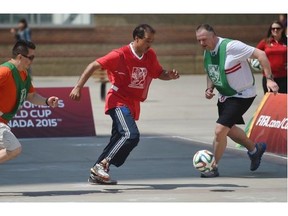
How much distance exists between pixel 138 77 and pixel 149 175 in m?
1.38

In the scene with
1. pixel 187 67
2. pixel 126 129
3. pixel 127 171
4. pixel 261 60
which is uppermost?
pixel 261 60

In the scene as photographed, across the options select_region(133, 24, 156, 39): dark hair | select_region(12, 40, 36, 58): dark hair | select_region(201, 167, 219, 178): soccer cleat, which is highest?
select_region(133, 24, 156, 39): dark hair

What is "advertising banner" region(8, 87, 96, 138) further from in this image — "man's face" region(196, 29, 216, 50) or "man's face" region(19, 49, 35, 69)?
"man's face" region(19, 49, 35, 69)

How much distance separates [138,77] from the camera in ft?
35.4

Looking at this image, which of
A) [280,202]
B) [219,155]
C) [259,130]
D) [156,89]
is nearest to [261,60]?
[219,155]

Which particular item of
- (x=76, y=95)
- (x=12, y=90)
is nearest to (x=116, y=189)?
(x=76, y=95)

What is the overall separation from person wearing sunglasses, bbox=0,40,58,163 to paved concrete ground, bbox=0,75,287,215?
47 cm

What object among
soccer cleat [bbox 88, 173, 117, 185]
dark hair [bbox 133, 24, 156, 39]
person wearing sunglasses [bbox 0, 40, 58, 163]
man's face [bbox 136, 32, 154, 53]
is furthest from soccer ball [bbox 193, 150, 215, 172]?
person wearing sunglasses [bbox 0, 40, 58, 163]

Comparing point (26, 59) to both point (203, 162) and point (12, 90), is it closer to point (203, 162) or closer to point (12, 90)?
point (12, 90)

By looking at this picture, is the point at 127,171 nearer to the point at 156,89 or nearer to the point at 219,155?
the point at 219,155

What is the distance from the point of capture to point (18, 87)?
10.0m

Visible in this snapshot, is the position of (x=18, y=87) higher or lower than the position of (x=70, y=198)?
higher

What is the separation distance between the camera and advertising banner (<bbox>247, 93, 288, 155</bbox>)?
13.4 meters

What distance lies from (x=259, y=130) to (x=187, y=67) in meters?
18.1
